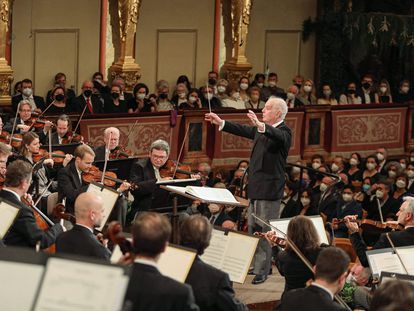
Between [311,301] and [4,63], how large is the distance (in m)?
9.45

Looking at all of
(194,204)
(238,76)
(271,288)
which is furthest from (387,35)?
(271,288)

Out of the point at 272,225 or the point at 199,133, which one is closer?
the point at 272,225

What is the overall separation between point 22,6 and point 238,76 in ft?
12.9

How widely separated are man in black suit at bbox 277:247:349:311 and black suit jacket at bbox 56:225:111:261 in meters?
1.38

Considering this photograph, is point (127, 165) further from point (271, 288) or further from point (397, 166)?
Result: point (397, 166)

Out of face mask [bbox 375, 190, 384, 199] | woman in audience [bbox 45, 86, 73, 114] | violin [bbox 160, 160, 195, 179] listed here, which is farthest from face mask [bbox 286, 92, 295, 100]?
violin [bbox 160, 160, 195, 179]

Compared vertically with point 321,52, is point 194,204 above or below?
below

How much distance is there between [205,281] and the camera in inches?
228

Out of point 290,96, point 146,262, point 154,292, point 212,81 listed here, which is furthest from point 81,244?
point 290,96

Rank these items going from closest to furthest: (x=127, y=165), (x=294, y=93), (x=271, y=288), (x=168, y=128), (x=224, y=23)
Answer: (x=271, y=288) → (x=127, y=165) → (x=168, y=128) → (x=294, y=93) → (x=224, y=23)

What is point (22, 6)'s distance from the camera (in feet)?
48.8

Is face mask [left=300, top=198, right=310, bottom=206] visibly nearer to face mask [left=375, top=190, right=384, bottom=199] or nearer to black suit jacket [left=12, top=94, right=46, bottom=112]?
face mask [left=375, top=190, right=384, bottom=199]

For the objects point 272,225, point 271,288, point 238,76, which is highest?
point 238,76

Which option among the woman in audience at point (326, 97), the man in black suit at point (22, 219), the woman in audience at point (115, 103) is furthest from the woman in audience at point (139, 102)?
the man in black suit at point (22, 219)
